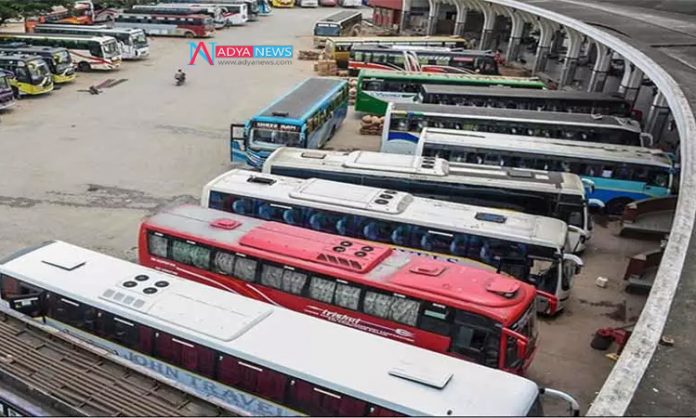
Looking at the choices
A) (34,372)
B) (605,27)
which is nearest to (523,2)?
(605,27)

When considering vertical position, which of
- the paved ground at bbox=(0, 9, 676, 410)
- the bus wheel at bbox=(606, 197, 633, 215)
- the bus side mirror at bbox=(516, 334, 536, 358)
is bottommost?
the paved ground at bbox=(0, 9, 676, 410)

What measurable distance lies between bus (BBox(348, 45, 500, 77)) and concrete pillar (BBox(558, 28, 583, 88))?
134 inches

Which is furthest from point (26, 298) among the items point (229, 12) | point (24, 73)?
point (229, 12)

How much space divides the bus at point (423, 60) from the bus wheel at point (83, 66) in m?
14.8

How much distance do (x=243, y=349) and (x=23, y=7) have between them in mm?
37705

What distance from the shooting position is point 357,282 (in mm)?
10195

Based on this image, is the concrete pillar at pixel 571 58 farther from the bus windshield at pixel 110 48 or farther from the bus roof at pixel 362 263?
the bus windshield at pixel 110 48

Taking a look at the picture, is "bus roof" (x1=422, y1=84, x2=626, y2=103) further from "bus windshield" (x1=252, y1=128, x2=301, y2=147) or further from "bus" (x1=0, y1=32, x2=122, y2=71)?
"bus" (x1=0, y1=32, x2=122, y2=71)

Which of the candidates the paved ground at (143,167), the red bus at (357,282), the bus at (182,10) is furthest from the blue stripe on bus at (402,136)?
the bus at (182,10)

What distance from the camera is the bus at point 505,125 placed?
20.1 m

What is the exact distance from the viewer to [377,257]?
1053 centimetres

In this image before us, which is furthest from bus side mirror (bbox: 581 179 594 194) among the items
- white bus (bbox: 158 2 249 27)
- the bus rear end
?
white bus (bbox: 158 2 249 27)

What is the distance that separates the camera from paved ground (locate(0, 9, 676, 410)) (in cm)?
1275

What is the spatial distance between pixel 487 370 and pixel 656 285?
2.58m
